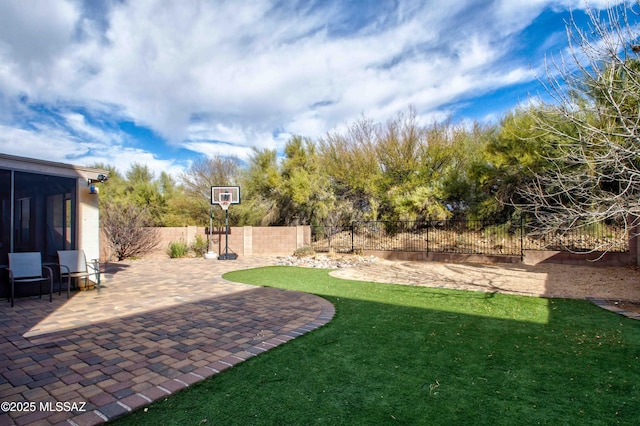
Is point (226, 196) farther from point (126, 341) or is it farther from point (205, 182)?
point (126, 341)

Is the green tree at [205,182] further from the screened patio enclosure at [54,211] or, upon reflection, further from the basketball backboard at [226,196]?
the screened patio enclosure at [54,211]

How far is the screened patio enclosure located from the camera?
6262mm

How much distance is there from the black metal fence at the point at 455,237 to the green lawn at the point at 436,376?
271 inches

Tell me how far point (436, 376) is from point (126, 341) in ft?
10.9

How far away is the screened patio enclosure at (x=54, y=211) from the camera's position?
247 inches

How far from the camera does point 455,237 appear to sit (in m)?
13.0

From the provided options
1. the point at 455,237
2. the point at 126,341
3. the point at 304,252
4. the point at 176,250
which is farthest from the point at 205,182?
the point at 126,341

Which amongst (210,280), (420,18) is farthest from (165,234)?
(420,18)

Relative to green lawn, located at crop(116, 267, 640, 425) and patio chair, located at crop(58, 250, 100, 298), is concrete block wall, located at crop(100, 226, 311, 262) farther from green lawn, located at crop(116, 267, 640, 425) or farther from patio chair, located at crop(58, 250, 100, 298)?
green lawn, located at crop(116, 267, 640, 425)

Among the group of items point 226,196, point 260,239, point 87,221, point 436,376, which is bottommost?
point 436,376

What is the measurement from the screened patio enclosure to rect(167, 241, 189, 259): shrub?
6804 mm

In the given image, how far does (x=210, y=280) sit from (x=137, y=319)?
3.41 meters

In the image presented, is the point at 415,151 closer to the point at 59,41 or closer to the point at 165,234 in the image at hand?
the point at 165,234

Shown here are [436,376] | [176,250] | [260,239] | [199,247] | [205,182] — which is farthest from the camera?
[205,182]
